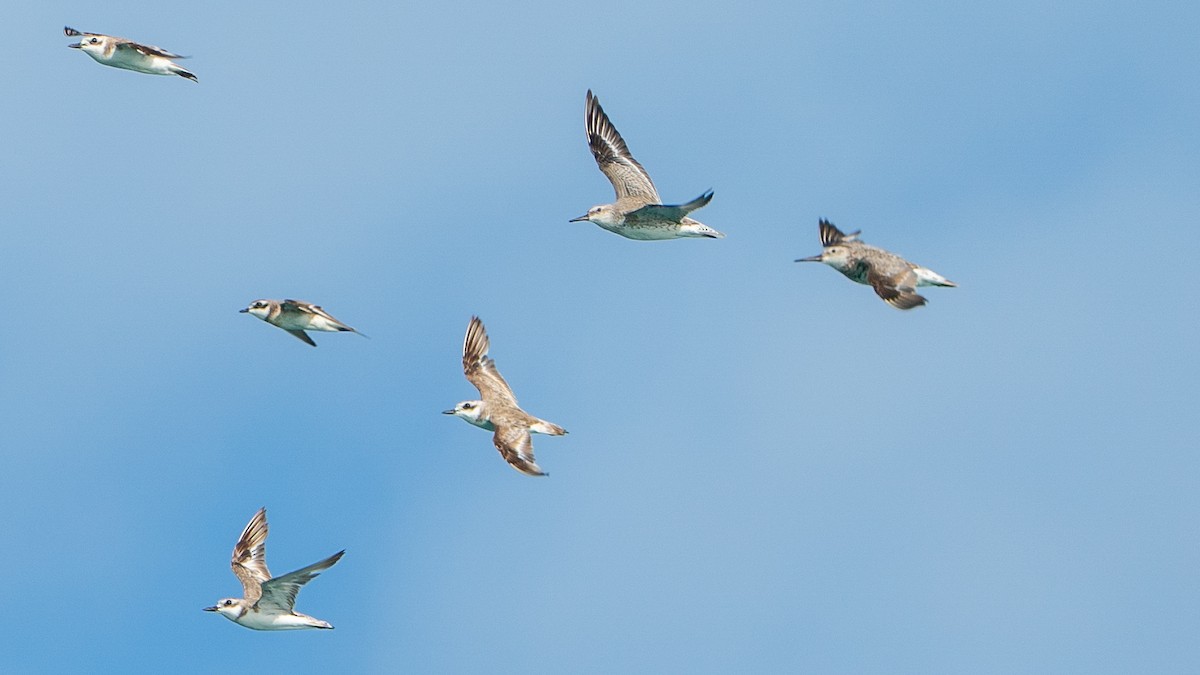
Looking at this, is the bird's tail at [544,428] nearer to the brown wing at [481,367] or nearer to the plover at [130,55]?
the brown wing at [481,367]

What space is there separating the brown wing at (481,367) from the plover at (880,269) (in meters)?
5.92

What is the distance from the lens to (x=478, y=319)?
1309 inches

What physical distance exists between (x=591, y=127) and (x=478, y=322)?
394cm

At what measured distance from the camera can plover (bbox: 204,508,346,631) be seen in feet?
89.4

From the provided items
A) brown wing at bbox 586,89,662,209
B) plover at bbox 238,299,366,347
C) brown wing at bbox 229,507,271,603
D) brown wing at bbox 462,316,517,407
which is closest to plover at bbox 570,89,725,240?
brown wing at bbox 586,89,662,209

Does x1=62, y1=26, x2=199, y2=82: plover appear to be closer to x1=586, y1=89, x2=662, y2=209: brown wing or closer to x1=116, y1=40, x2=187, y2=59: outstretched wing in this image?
x1=116, y1=40, x2=187, y2=59: outstretched wing

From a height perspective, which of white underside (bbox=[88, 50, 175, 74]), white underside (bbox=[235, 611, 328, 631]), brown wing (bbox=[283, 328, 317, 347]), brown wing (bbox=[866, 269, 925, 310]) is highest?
white underside (bbox=[88, 50, 175, 74])

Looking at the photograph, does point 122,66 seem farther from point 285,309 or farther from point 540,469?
point 540,469

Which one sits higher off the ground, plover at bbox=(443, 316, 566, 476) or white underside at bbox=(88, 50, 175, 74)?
white underside at bbox=(88, 50, 175, 74)

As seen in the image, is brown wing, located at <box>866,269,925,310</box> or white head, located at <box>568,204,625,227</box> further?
white head, located at <box>568,204,625,227</box>

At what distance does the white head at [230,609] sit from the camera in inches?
1131

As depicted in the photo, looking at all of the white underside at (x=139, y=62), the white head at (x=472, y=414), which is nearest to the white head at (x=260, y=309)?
the white head at (x=472, y=414)

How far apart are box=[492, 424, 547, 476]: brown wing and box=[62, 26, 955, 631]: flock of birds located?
0.8 inches

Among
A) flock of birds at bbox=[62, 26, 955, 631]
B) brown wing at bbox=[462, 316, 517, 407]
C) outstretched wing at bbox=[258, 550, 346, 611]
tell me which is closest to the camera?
outstretched wing at bbox=[258, 550, 346, 611]
